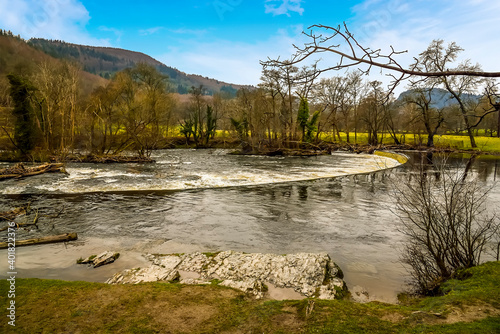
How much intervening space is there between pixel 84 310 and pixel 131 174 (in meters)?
17.3

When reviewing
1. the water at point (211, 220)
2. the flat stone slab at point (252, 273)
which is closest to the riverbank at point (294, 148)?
the water at point (211, 220)

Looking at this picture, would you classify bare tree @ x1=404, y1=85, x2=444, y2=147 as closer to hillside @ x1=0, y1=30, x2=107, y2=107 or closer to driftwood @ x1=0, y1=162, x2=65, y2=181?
driftwood @ x1=0, y1=162, x2=65, y2=181

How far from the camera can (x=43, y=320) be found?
3385 millimetres

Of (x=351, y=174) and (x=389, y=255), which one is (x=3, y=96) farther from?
(x=389, y=255)

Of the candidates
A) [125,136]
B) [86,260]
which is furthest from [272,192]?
[125,136]

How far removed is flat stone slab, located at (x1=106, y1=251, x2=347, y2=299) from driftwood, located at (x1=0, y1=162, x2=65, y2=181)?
1556 cm

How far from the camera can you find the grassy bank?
3174 millimetres

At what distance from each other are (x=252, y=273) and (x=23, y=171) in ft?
60.9

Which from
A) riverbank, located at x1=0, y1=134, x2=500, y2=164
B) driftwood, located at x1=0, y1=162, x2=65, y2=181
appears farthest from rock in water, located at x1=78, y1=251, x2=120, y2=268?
driftwood, located at x1=0, y1=162, x2=65, y2=181

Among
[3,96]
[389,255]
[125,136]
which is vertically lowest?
[389,255]

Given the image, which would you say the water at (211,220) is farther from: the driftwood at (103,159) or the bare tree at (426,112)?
the driftwood at (103,159)

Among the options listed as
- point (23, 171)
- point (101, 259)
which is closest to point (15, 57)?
point (23, 171)

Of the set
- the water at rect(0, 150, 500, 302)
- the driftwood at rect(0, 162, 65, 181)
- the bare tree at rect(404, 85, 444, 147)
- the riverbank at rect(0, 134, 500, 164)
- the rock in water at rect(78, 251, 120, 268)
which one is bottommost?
the water at rect(0, 150, 500, 302)

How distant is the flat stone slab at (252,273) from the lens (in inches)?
Answer: 191
